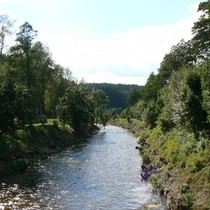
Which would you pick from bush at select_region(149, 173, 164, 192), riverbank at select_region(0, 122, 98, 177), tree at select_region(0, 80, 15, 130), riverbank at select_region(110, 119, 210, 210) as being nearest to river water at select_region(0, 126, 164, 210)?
bush at select_region(149, 173, 164, 192)

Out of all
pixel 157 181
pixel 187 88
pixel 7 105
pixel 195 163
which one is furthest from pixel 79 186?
pixel 7 105

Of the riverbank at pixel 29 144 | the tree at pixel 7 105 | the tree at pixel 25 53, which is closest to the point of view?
the riverbank at pixel 29 144

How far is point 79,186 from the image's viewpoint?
33.0 metres

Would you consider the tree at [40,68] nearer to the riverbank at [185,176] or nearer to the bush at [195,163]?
the riverbank at [185,176]

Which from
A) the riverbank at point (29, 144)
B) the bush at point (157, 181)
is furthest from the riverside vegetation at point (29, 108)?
the bush at point (157, 181)

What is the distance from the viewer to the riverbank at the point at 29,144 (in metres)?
39.5

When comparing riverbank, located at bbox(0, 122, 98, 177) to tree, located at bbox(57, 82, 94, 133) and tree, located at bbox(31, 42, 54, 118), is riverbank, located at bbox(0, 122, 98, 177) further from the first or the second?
tree, located at bbox(31, 42, 54, 118)

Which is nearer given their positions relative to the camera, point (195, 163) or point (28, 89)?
point (195, 163)

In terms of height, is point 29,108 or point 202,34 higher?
point 202,34

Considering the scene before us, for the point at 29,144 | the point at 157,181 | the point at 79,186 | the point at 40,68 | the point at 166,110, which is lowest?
the point at 79,186

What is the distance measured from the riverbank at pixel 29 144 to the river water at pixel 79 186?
162 centimetres

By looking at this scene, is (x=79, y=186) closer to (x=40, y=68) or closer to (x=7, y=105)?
(x=7, y=105)

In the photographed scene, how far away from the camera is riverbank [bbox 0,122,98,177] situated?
39.5m

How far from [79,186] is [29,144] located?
2126cm
